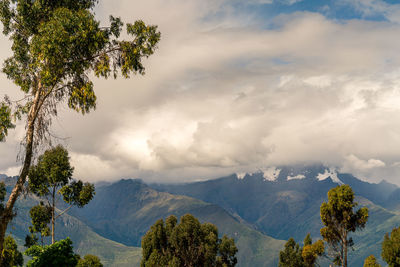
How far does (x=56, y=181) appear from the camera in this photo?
49.8 meters

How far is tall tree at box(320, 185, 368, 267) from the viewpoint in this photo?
52906 millimetres

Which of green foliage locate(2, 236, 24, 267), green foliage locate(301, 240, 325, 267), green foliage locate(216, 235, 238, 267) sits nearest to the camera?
green foliage locate(2, 236, 24, 267)

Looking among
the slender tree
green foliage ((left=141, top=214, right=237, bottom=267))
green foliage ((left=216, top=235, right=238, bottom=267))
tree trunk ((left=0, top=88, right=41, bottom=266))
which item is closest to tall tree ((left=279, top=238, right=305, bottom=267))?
green foliage ((left=216, top=235, right=238, bottom=267))

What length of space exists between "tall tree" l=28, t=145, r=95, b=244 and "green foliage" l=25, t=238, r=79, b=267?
21.3 metres

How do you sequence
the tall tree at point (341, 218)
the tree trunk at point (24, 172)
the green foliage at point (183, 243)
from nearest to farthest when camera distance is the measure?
the tree trunk at point (24, 172) < the tall tree at point (341, 218) < the green foliage at point (183, 243)

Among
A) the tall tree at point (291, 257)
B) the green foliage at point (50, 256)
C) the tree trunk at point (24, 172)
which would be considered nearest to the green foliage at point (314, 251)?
the tall tree at point (291, 257)

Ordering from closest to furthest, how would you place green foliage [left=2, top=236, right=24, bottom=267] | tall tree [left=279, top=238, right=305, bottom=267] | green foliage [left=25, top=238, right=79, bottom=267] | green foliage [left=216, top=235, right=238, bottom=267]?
green foliage [left=25, top=238, right=79, bottom=267] → green foliage [left=2, top=236, right=24, bottom=267] → tall tree [left=279, top=238, right=305, bottom=267] → green foliage [left=216, top=235, right=238, bottom=267]

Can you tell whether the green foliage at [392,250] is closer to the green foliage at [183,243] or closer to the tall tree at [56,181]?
the green foliage at [183,243]

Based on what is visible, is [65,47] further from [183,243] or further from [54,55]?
[183,243]

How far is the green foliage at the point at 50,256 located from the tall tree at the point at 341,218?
3845 cm

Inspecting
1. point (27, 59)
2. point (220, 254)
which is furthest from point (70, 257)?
point (220, 254)

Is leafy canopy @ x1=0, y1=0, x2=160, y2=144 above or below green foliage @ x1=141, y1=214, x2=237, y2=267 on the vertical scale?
above

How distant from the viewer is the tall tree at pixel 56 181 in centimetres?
4919

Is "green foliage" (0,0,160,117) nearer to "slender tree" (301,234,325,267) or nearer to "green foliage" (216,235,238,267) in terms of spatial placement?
"slender tree" (301,234,325,267)
